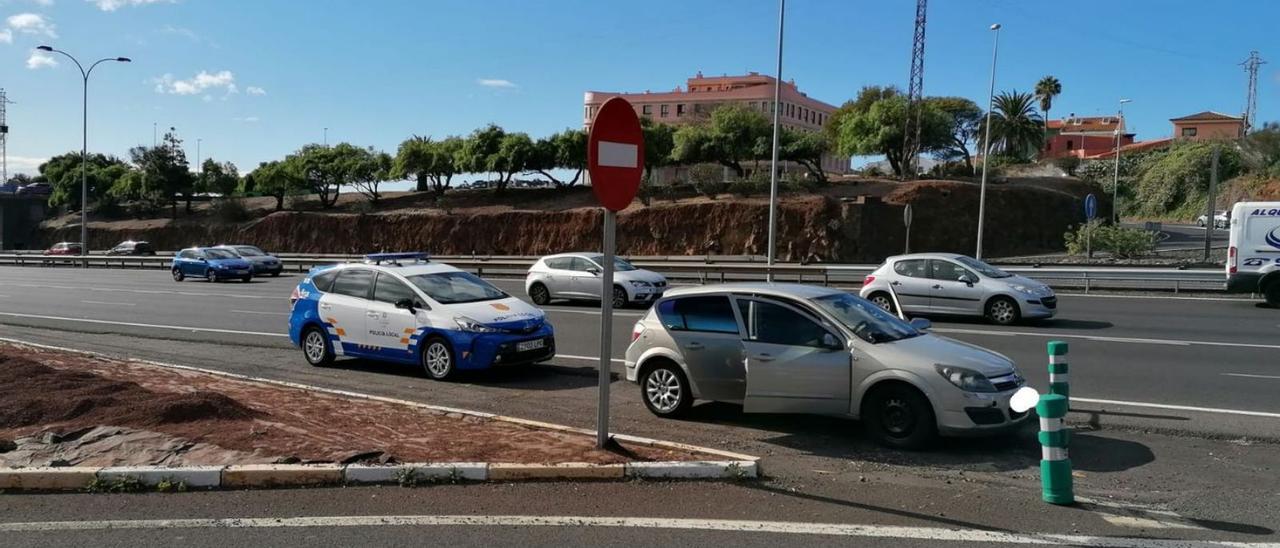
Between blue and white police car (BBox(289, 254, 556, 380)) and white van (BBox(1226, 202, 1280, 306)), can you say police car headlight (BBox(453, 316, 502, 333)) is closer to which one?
blue and white police car (BBox(289, 254, 556, 380))

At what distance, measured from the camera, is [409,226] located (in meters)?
62.1

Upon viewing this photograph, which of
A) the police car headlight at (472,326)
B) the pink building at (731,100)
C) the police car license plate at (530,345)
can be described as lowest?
the police car license plate at (530,345)

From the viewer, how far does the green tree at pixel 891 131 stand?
59.9m

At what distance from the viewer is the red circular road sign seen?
6.43 meters

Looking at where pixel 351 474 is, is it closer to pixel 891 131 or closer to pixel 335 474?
pixel 335 474

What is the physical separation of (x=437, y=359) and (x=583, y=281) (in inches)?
405

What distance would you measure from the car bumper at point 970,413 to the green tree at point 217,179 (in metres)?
81.1

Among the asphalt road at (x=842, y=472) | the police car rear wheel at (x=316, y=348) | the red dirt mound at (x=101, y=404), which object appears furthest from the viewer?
the police car rear wheel at (x=316, y=348)

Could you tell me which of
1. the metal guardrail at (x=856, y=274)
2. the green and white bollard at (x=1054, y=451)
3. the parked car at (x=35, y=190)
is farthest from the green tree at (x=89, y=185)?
the green and white bollard at (x=1054, y=451)

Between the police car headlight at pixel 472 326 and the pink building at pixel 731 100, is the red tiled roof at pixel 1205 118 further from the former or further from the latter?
the police car headlight at pixel 472 326

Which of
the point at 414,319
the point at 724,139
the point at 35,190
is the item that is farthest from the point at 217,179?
the point at 414,319

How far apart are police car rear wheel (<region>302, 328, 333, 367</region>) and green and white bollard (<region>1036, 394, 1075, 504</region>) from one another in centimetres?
936

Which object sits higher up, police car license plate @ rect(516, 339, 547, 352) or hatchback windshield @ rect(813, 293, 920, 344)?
hatchback windshield @ rect(813, 293, 920, 344)

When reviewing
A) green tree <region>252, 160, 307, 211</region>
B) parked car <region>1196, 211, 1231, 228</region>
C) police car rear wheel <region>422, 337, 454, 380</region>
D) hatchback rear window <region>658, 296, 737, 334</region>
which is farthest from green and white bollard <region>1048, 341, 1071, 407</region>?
green tree <region>252, 160, 307, 211</region>
